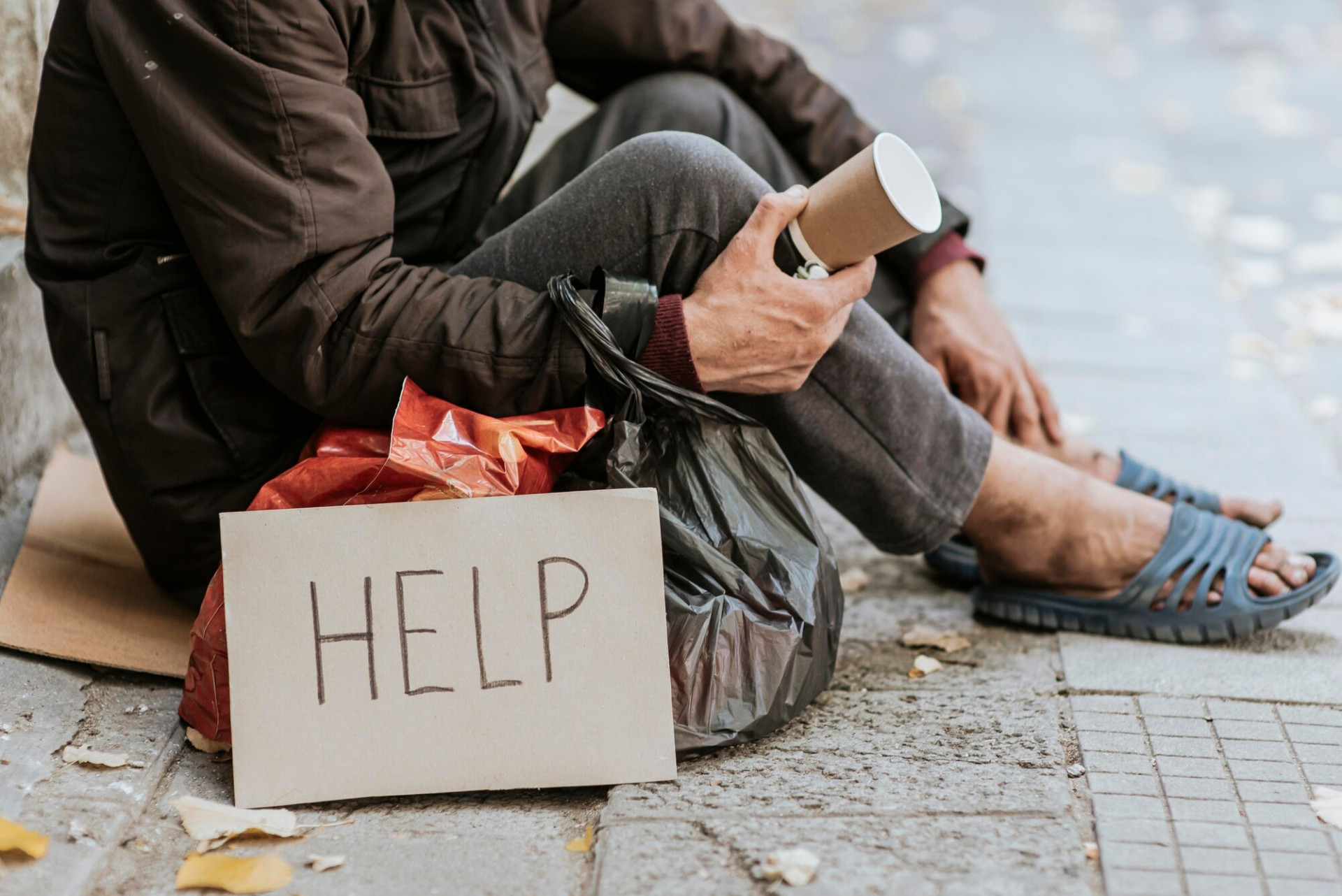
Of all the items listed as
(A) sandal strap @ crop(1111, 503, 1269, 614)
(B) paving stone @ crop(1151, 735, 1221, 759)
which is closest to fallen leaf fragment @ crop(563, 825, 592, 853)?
(B) paving stone @ crop(1151, 735, 1221, 759)

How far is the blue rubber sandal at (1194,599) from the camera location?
1.84 metres

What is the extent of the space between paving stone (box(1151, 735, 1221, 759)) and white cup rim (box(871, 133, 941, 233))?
0.71 metres

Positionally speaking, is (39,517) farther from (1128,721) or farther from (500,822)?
(1128,721)

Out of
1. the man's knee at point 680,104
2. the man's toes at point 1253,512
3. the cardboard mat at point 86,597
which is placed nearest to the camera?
the cardboard mat at point 86,597

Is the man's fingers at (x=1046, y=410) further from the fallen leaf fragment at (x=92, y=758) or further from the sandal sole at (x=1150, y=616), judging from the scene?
the fallen leaf fragment at (x=92, y=758)

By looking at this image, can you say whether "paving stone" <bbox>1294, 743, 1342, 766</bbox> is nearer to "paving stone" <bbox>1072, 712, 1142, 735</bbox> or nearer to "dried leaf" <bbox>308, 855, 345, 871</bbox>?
"paving stone" <bbox>1072, 712, 1142, 735</bbox>

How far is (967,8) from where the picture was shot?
326 inches

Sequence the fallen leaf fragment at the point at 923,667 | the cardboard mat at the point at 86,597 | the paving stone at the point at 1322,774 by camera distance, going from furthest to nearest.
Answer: the fallen leaf fragment at the point at 923,667 < the cardboard mat at the point at 86,597 < the paving stone at the point at 1322,774

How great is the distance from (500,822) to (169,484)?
24.7 inches

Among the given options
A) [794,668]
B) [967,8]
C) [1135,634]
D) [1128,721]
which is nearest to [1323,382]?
[1135,634]

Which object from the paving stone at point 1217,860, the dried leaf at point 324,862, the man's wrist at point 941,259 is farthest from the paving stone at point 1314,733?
the dried leaf at point 324,862

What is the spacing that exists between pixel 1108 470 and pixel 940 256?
18.9 inches

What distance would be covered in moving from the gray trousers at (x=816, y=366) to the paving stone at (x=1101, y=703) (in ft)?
0.94

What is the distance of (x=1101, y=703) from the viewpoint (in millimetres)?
1674
